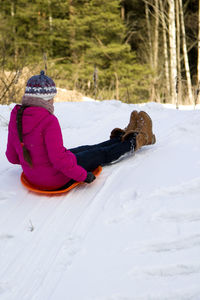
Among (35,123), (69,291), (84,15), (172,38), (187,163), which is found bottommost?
(69,291)

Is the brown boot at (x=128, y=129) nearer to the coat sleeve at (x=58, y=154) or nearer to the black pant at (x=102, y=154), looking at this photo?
the black pant at (x=102, y=154)

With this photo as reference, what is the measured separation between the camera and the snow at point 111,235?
4.99 feet

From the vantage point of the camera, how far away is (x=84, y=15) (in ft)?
41.6

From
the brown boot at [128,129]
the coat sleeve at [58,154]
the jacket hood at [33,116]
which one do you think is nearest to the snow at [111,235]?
the coat sleeve at [58,154]

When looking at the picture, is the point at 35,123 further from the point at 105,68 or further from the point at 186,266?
the point at 105,68

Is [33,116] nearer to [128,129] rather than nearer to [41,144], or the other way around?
[41,144]

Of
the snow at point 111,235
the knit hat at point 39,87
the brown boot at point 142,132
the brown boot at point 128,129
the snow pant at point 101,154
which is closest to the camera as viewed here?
the snow at point 111,235

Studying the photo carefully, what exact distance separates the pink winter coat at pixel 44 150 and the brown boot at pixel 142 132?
83 cm

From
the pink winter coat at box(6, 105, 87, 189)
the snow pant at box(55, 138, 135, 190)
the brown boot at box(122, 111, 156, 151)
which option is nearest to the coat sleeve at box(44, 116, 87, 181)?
the pink winter coat at box(6, 105, 87, 189)

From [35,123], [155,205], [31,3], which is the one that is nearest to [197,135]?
[155,205]

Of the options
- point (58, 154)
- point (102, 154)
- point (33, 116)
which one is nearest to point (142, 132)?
point (102, 154)

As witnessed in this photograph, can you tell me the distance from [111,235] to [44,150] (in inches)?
31.2

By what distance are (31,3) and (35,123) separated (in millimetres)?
13346

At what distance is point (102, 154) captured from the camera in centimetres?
274
